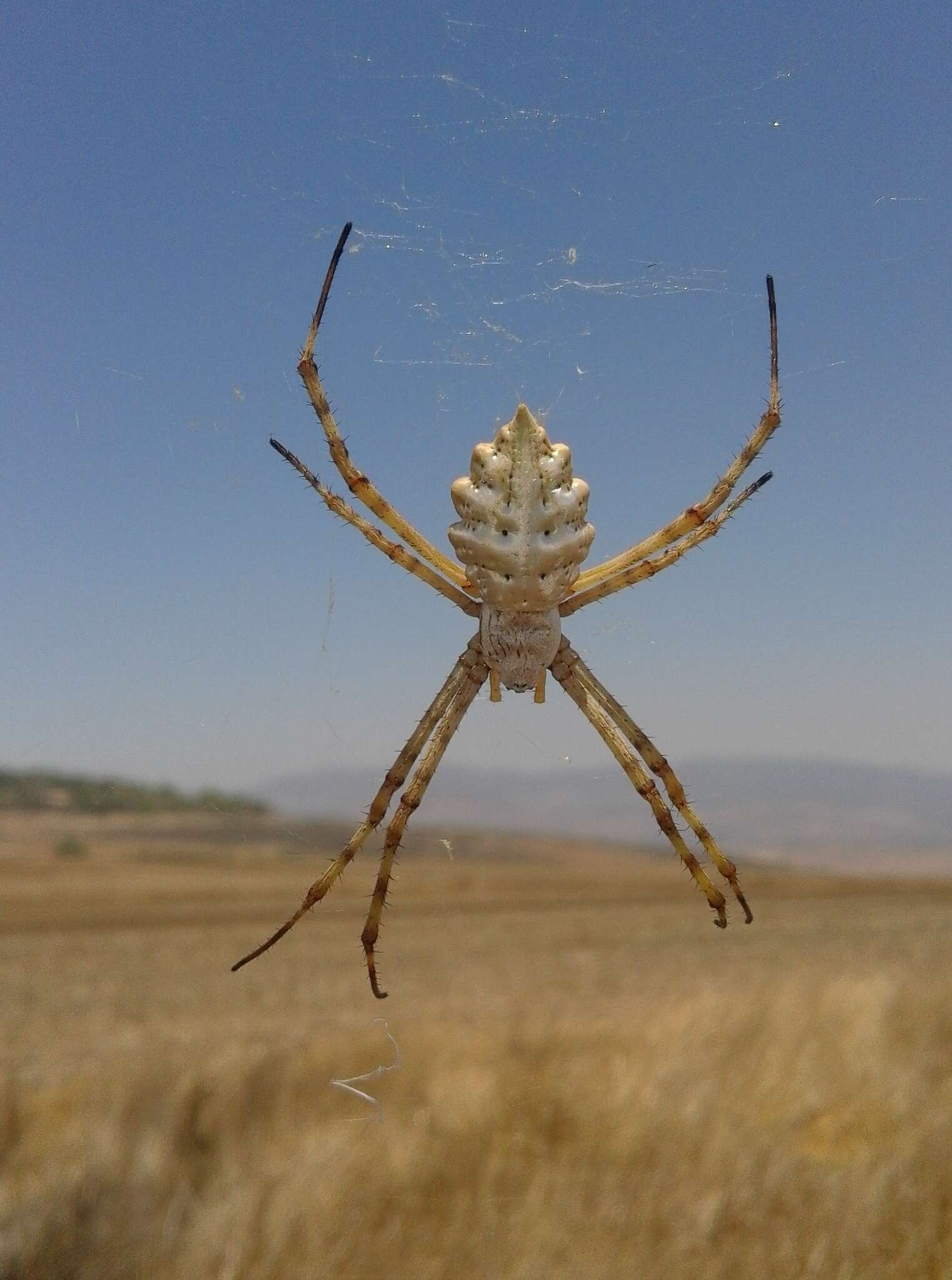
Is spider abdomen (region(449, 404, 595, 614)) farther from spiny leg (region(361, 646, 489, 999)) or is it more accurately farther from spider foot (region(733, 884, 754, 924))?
spider foot (region(733, 884, 754, 924))

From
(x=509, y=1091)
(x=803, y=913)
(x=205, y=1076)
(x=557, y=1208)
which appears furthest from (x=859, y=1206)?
(x=803, y=913)

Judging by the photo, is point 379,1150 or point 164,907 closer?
point 379,1150

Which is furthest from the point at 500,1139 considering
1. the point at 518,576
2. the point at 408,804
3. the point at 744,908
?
the point at 518,576

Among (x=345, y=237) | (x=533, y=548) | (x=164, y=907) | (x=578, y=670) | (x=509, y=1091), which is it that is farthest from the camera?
(x=164, y=907)

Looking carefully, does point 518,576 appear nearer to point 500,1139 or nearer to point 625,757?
point 625,757

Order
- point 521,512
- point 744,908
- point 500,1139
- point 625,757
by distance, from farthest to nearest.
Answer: point 500,1139 < point 625,757 < point 744,908 < point 521,512

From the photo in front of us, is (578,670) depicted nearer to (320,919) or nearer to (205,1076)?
(205,1076)
